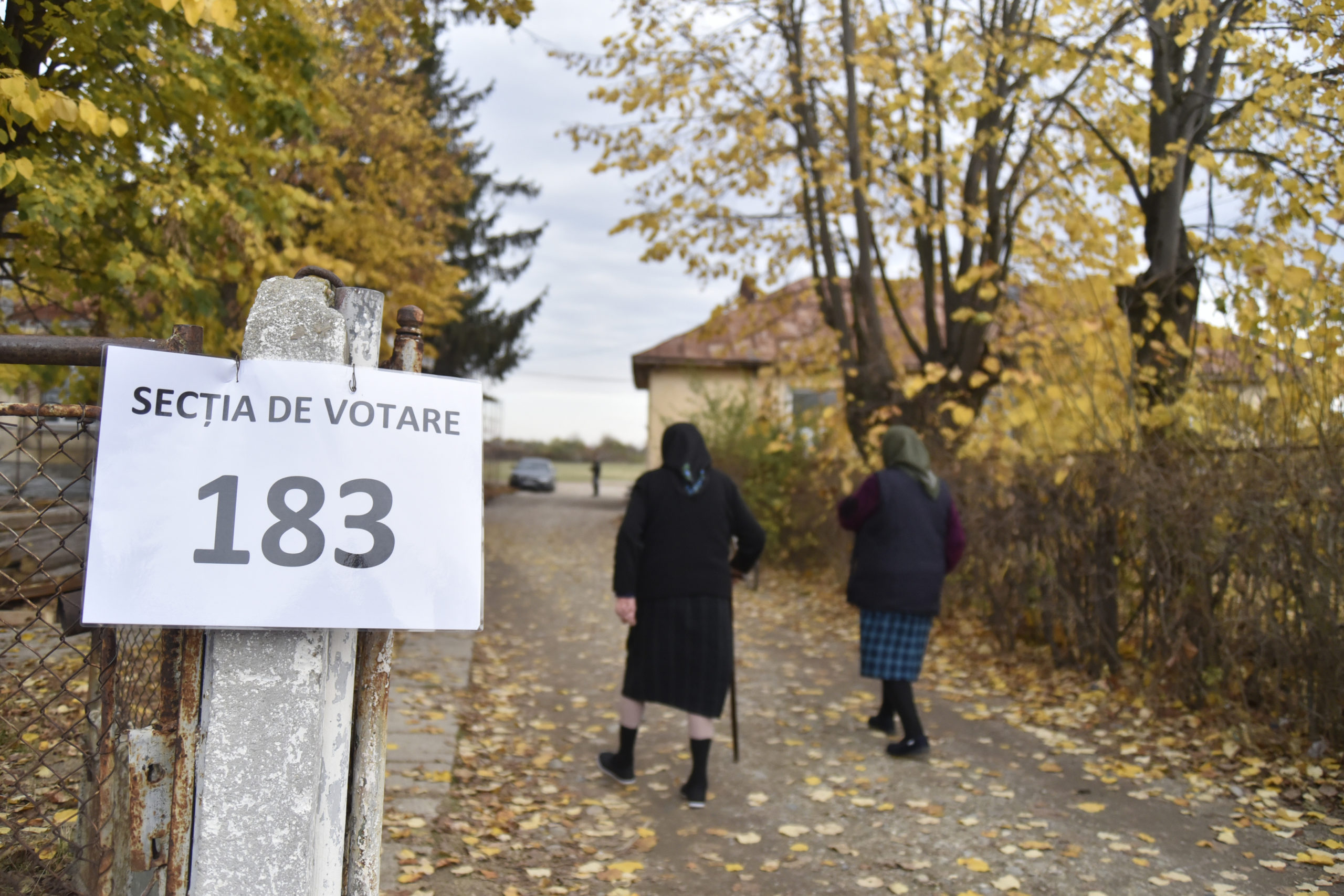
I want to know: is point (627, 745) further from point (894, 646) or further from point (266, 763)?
point (266, 763)

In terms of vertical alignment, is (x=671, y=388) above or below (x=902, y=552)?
above

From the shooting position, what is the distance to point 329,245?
1081 centimetres

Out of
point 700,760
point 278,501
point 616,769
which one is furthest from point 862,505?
point 278,501

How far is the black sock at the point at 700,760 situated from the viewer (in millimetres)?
4641

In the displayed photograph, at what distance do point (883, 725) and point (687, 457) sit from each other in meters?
2.28

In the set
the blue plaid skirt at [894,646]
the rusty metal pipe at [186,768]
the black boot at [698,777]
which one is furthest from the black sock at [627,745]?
the rusty metal pipe at [186,768]

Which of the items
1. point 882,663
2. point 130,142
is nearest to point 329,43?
point 130,142

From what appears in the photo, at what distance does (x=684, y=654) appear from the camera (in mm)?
4699

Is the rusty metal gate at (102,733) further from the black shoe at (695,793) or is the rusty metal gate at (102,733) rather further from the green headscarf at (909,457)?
the green headscarf at (909,457)

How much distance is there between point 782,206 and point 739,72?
1.75 m

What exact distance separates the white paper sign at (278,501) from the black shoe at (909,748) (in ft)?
12.6

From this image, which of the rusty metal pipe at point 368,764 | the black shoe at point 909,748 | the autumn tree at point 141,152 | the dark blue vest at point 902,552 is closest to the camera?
the rusty metal pipe at point 368,764

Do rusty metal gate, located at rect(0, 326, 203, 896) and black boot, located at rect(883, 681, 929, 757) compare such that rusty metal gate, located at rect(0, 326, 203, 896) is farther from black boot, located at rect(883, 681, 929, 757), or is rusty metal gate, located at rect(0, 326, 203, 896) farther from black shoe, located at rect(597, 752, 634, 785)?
black boot, located at rect(883, 681, 929, 757)

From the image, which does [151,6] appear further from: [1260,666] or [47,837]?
[1260,666]
